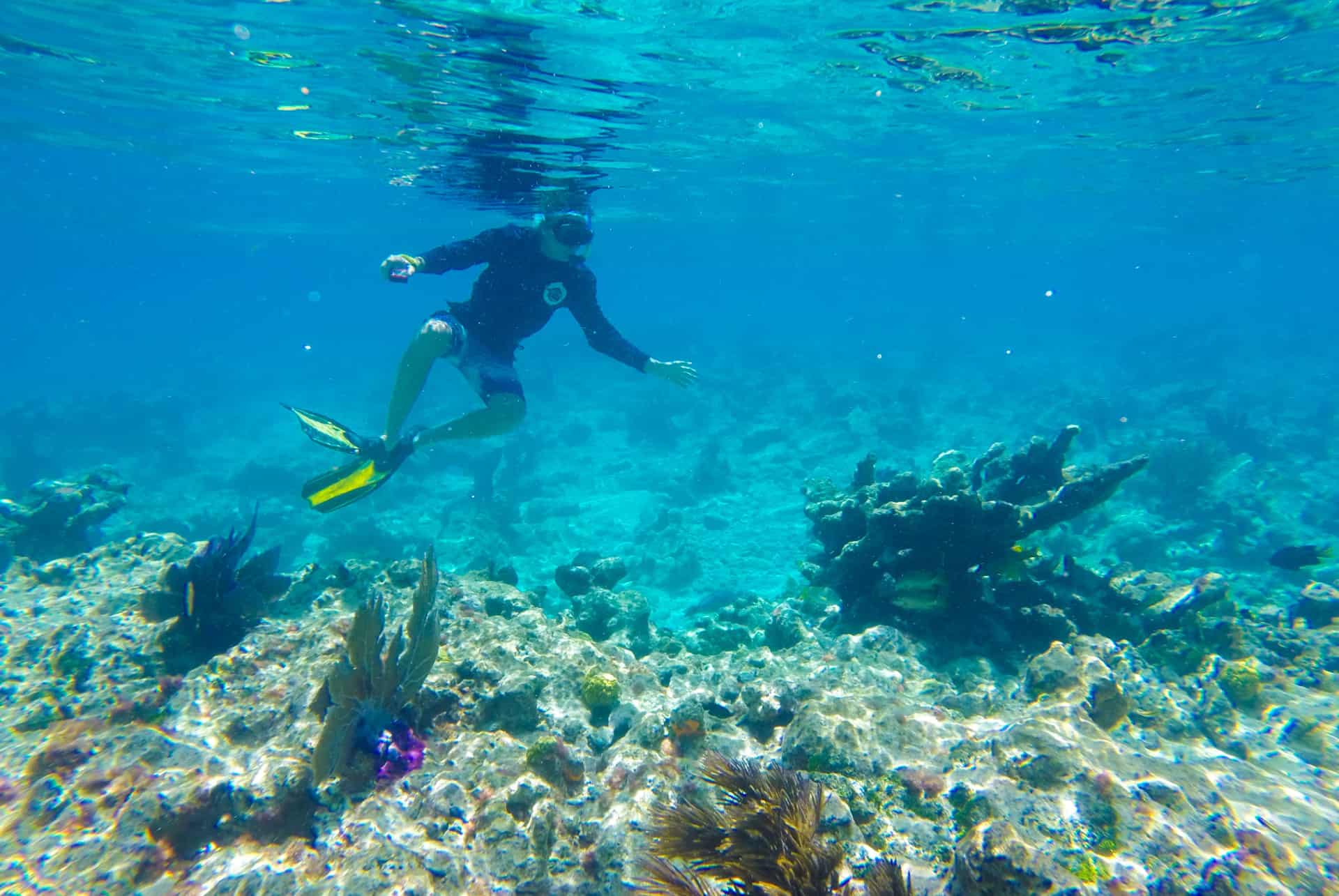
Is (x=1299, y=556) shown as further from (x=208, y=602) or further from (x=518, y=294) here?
(x=208, y=602)

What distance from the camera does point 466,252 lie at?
9070mm

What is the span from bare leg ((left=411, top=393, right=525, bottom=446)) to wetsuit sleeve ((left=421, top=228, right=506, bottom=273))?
2055 mm

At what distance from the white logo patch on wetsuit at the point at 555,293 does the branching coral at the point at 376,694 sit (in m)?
6.06

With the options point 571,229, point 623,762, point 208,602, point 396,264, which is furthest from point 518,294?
point 623,762

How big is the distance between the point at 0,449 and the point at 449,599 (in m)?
29.8

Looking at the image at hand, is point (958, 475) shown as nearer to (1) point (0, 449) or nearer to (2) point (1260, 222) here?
(1) point (0, 449)

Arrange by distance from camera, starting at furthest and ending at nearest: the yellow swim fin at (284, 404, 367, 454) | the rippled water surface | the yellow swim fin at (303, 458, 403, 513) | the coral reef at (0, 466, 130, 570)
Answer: the rippled water surface
the coral reef at (0, 466, 130, 570)
the yellow swim fin at (284, 404, 367, 454)
the yellow swim fin at (303, 458, 403, 513)

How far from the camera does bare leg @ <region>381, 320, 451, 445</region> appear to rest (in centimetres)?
797

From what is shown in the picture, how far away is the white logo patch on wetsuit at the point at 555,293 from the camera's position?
9312 mm

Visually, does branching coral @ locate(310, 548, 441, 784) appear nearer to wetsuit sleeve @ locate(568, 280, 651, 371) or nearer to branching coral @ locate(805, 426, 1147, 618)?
branching coral @ locate(805, 426, 1147, 618)

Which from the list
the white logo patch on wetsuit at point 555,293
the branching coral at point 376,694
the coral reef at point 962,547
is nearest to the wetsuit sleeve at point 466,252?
the white logo patch on wetsuit at point 555,293

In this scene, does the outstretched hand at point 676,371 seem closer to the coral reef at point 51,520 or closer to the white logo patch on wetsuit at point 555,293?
the white logo patch on wetsuit at point 555,293

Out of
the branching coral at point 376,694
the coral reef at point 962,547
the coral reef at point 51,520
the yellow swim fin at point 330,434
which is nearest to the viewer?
the branching coral at point 376,694

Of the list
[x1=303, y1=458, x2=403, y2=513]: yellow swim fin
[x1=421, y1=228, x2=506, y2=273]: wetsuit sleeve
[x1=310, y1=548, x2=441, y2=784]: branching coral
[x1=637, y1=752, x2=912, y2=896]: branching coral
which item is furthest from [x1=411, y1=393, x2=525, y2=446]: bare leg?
[x1=637, y1=752, x2=912, y2=896]: branching coral
